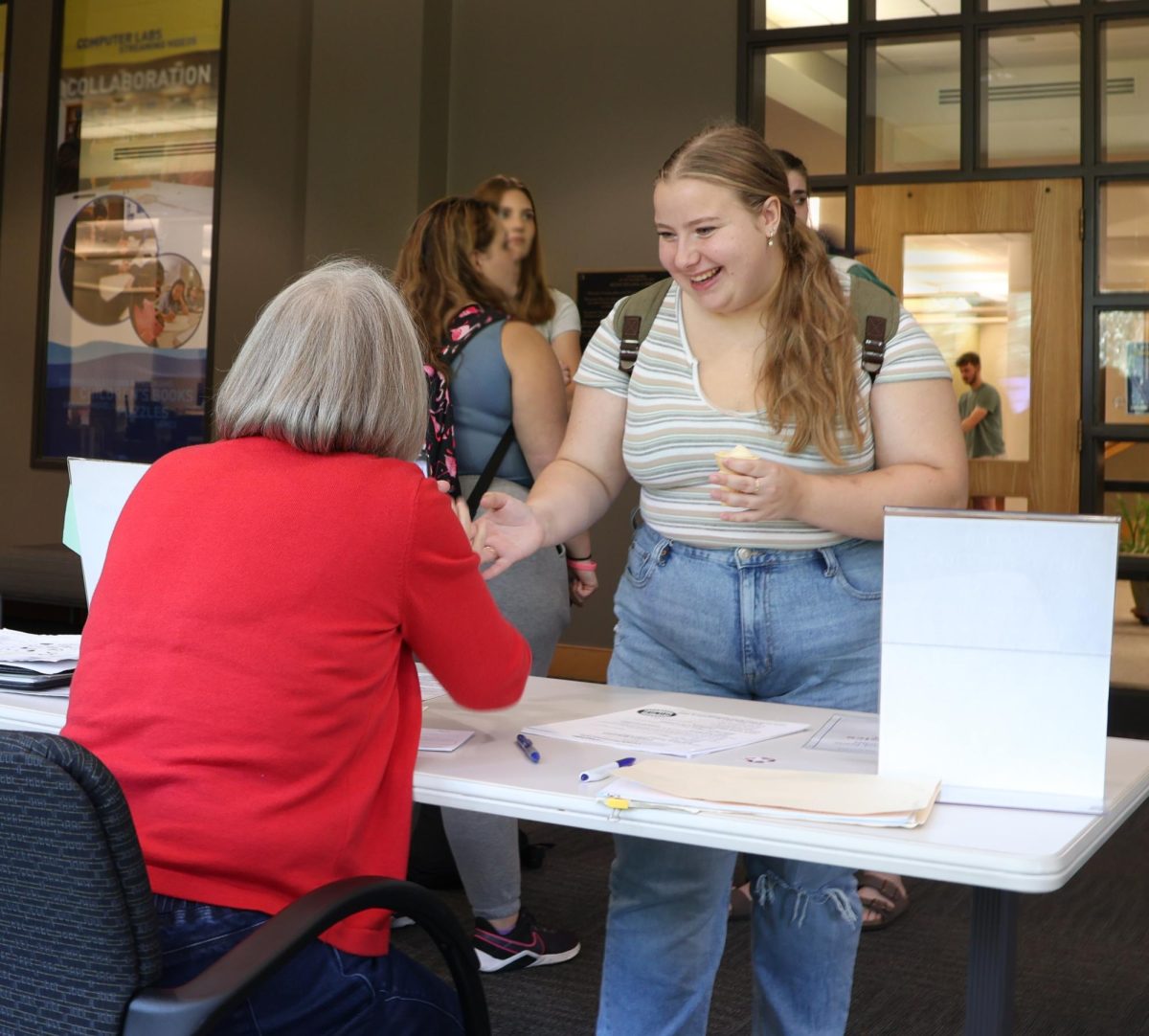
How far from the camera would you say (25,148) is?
769 cm

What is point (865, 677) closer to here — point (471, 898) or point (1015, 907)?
point (1015, 907)

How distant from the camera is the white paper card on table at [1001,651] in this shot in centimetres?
135

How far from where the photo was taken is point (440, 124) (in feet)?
22.7

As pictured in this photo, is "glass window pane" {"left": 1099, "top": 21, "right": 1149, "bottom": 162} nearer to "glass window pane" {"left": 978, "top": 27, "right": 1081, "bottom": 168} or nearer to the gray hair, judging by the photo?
"glass window pane" {"left": 978, "top": 27, "right": 1081, "bottom": 168}

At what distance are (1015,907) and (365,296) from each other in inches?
37.1

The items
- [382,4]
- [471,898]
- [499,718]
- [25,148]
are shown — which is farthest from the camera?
[25,148]

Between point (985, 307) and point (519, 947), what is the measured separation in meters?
3.96

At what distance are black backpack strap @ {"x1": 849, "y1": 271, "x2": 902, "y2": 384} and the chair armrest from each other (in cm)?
97

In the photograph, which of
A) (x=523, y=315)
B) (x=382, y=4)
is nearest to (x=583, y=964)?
(x=523, y=315)

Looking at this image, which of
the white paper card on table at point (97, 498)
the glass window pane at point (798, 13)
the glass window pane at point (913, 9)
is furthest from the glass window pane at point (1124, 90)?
the white paper card on table at point (97, 498)

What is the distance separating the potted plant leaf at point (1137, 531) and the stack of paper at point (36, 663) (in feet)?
14.7

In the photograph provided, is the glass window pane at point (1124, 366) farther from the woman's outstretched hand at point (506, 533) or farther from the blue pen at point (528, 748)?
the blue pen at point (528, 748)

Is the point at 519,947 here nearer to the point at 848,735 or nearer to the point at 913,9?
the point at 848,735

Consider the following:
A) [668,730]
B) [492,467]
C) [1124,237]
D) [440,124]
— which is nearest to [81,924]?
[668,730]
